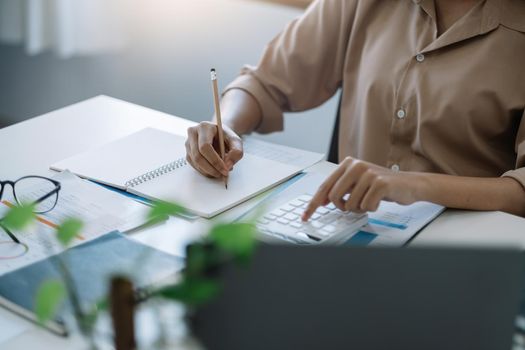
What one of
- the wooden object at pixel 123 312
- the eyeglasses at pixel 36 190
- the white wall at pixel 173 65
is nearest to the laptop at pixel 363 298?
the wooden object at pixel 123 312

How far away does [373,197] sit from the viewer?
114cm

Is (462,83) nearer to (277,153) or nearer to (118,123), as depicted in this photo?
(277,153)

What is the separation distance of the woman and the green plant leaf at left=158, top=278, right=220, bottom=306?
0.63 metres

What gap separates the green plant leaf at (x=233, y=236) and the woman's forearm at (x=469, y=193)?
2.29 feet

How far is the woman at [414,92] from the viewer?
1275 mm

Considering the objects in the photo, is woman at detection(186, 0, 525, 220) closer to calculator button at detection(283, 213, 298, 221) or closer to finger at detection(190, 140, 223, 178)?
finger at detection(190, 140, 223, 178)

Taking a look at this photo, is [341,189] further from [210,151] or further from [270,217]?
[210,151]

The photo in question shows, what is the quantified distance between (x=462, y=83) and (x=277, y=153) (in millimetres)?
375

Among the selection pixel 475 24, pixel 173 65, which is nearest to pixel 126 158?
pixel 475 24

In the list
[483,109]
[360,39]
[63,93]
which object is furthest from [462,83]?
[63,93]

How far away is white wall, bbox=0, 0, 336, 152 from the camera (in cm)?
259

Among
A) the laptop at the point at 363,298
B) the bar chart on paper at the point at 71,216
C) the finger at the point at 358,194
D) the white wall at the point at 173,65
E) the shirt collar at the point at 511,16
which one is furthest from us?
the white wall at the point at 173,65

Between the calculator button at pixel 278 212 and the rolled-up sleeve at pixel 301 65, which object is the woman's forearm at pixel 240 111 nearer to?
the rolled-up sleeve at pixel 301 65

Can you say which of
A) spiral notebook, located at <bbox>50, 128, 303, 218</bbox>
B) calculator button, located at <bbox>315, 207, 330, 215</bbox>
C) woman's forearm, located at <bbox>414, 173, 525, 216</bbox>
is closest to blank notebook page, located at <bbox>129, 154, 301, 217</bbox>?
spiral notebook, located at <bbox>50, 128, 303, 218</bbox>
